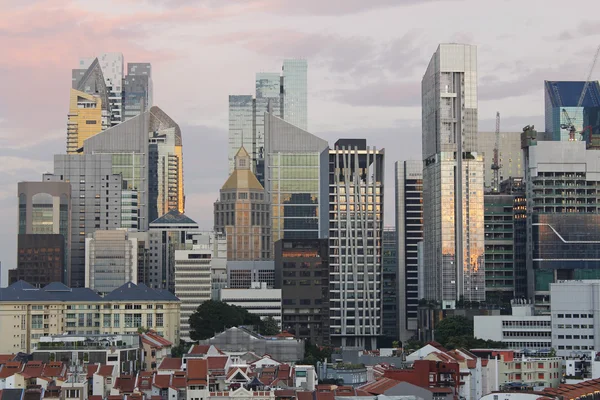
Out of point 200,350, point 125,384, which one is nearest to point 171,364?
point 125,384

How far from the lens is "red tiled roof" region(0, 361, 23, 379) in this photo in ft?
464

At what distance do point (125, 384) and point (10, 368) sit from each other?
13398 mm

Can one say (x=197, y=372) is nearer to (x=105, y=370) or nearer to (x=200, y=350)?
(x=105, y=370)

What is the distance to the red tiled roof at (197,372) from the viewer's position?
137250 millimetres

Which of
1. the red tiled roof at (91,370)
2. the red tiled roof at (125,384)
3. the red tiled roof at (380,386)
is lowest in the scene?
the red tiled roof at (125,384)

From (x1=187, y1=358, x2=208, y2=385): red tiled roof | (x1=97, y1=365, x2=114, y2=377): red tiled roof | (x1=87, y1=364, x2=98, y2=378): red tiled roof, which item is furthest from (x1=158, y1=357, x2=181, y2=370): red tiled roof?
(x1=187, y1=358, x2=208, y2=385): red tiled roof

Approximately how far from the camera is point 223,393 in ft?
437

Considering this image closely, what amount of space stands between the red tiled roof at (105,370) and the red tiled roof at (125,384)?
132cm

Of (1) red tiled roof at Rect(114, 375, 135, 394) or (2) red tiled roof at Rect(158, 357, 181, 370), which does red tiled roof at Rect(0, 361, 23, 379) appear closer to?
(1) red tiled roof at Rect(114, 375, 135, 394)

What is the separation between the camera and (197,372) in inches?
5458

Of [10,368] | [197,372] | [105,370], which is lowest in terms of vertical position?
[105,370]

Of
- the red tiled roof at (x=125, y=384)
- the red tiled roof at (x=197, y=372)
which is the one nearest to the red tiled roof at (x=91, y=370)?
the red tiled roof at (x=125, y=384)

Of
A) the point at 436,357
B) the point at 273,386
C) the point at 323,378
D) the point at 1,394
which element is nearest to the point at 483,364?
the point at 436,357

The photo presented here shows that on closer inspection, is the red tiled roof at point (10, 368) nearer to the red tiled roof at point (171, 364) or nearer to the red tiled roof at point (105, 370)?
the red tiled roof at point (105, 370)
